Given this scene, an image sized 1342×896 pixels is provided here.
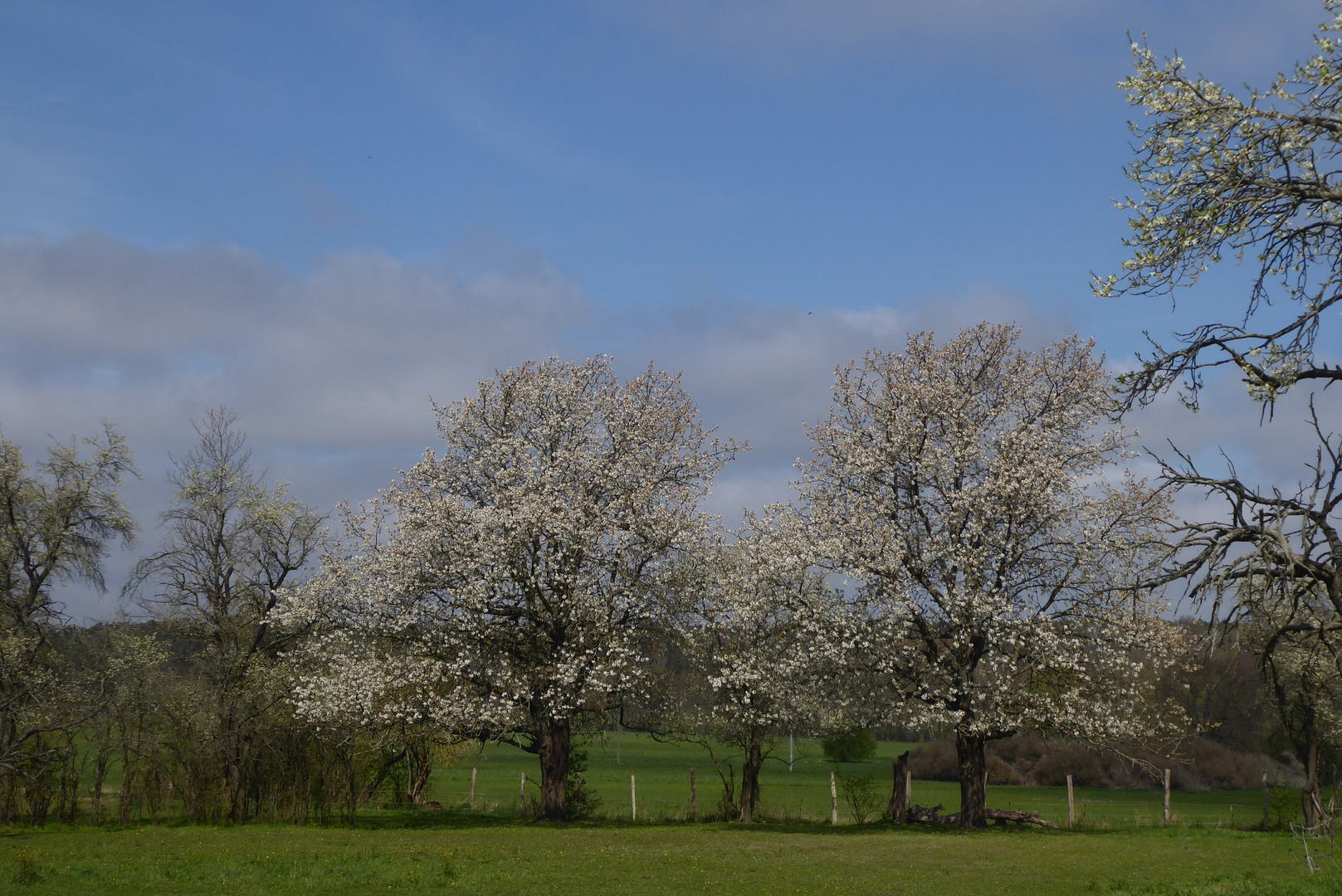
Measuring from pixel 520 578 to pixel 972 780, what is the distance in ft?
53.1

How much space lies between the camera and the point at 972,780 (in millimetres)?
31047

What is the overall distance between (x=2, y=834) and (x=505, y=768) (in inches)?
2266

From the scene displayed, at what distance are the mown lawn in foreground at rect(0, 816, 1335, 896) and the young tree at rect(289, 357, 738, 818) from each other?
428cm

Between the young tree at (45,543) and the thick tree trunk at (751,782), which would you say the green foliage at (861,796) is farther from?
the young tree at (45,543)

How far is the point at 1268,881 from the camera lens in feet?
54.2

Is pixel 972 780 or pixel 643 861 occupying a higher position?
pixel 972 780

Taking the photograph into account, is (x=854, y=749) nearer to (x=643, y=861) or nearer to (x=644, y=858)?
(x=644, y=858)

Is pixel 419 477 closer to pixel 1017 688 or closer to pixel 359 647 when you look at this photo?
pixel 359 647

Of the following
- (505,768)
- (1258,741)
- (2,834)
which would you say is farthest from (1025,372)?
(505,768)

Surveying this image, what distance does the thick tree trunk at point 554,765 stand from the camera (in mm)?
33344

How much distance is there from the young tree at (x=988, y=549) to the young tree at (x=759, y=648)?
4.70 ft

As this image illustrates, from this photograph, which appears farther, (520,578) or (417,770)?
(417,770)

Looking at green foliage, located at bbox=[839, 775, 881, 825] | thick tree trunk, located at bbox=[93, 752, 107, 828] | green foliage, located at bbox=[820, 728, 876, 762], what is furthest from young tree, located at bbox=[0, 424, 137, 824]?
green foliage, located at bbox=[820, 728, 876, 762]

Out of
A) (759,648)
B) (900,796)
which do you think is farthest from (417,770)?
(900,796)
